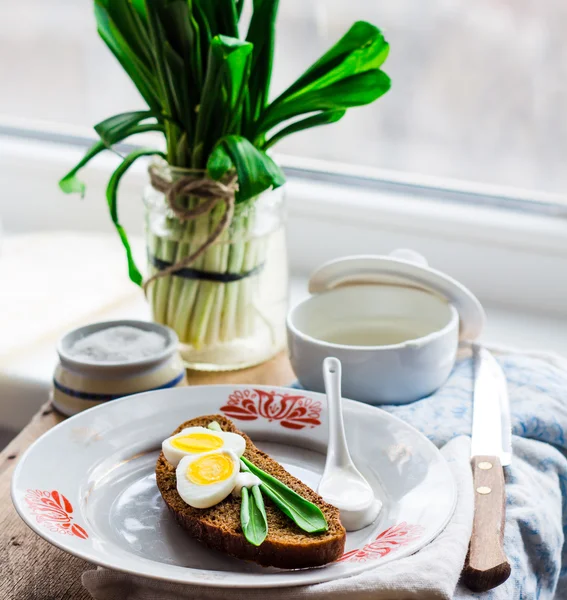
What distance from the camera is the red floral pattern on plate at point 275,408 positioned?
26.5 inches

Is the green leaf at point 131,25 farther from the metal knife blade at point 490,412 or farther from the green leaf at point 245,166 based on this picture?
the metal knife blade at point 490,412

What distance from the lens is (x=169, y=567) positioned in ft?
1.56

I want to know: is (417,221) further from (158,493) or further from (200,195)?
(158,493)

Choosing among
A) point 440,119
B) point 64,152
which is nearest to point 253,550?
point 440,119

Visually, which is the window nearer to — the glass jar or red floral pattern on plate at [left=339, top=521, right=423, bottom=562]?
the glass jar

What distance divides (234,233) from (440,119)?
52 cm

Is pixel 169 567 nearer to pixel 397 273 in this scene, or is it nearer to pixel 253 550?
pixel 253 550

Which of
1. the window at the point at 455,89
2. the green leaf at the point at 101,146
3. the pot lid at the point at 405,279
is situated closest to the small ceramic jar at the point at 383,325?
the pot lid at the point at 405,279

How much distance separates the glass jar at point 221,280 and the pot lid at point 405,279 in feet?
0.18

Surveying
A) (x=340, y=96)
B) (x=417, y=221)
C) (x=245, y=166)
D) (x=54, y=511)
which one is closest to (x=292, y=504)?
(x=54, y=511)

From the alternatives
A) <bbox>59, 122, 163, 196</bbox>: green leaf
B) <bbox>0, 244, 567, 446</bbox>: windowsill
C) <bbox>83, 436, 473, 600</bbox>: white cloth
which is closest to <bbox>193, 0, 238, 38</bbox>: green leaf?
<bbox>59, 122, 163, 196</bbox>: green leaf

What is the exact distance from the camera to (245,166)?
69cm

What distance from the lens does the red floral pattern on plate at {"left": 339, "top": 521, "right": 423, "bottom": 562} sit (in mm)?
488

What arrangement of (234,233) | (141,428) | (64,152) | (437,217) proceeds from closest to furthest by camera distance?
(141,428) < (234,233) < (437,217) < (64,152)
